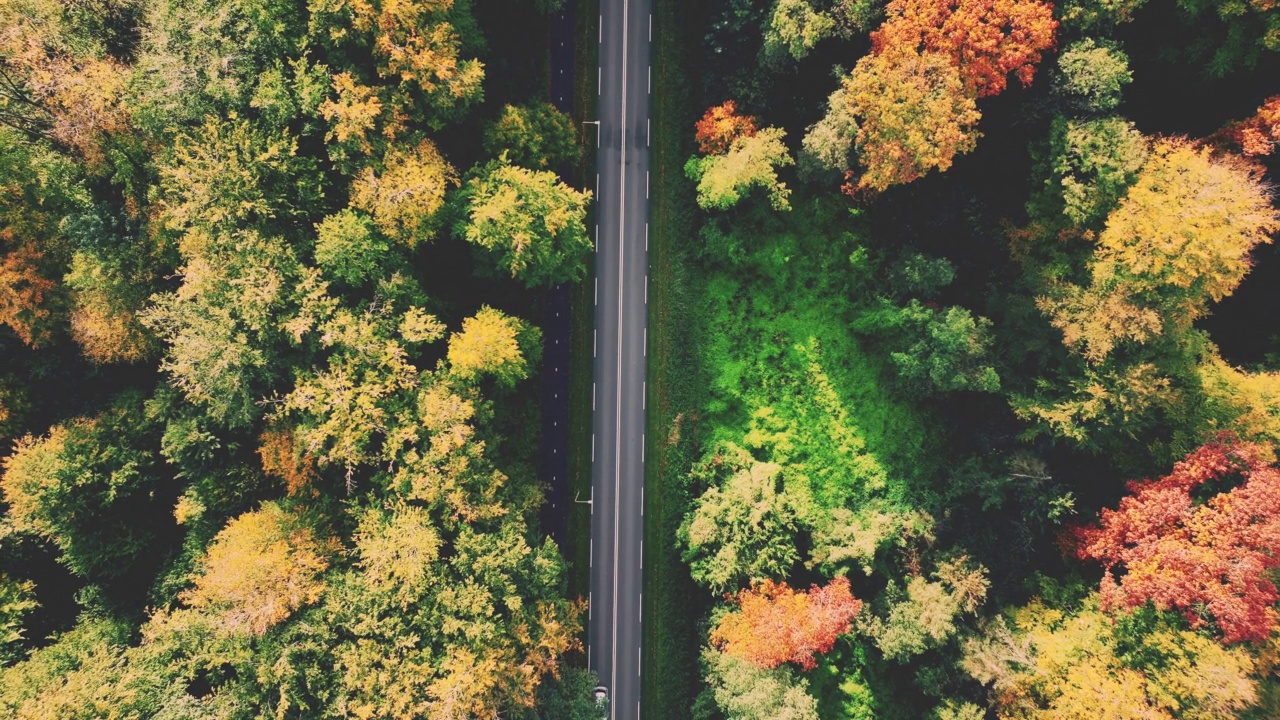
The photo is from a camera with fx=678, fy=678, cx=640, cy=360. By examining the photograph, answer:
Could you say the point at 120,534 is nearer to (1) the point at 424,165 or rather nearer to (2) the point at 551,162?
(1) the point at 424,165

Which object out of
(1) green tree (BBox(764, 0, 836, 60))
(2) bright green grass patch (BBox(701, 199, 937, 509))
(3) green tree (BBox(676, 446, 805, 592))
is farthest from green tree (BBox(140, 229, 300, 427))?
(1) green tree (BBox(764, 0, 836, 60))

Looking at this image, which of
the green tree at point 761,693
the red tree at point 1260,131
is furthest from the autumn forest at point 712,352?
the red tree at point 1260,131

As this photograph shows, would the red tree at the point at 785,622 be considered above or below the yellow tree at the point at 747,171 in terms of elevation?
below

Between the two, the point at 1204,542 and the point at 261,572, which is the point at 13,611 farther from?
the point at 1204,542

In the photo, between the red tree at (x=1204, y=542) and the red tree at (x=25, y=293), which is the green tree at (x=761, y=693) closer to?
the red tree at (x=1204, y=542)

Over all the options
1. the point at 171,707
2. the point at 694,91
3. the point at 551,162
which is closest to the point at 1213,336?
the point at 694,91

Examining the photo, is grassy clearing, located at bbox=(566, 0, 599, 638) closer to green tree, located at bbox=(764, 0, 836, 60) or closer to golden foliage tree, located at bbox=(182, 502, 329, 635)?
green tree, located at bbox=(764, 0, 836, 60)
